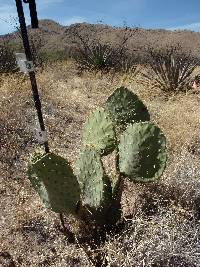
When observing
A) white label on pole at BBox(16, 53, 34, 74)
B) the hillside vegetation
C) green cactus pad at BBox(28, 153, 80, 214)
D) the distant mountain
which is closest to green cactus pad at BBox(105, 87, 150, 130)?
the hillside vegetation

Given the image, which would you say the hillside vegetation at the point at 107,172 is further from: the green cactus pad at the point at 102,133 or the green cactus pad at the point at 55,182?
the green cactus pad at the point at 102,133

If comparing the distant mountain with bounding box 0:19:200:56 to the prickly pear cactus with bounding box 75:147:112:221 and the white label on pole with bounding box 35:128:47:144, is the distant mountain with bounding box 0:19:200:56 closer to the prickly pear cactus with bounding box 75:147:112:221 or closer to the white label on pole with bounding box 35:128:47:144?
the white label on pole with bounding box 35:128:47:144

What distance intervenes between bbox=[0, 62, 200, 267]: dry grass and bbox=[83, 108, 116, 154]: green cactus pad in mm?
649

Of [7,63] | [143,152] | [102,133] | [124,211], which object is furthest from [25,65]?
[7,63]

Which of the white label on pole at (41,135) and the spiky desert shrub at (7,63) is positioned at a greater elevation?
the white label on pole at (41,135)

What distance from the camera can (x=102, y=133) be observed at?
16.3ft

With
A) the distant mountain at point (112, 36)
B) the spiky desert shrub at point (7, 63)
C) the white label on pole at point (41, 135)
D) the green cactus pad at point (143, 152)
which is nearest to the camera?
the green cactus pad at point (143, 152)

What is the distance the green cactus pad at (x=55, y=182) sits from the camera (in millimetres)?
4203

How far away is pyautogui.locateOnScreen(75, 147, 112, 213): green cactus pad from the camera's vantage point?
440 centimetres

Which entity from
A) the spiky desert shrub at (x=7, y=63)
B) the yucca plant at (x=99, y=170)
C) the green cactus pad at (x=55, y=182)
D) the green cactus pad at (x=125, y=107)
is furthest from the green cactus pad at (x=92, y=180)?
the spiky desert shrub at (x=7, y=63)

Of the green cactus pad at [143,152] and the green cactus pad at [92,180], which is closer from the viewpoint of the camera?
the green cactus pad at [92,180]

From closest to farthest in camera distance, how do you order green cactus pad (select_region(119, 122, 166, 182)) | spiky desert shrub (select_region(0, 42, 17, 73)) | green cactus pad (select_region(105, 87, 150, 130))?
green cactus pad (select_region(119, 122, 166, 182)) → green cactus pad (select_region(105, 87, 150, 130)) → spiky desert shrub (select_region(0, 42, 17, 73))

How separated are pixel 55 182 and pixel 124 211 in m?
1.15

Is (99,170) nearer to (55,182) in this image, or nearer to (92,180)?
(92,180)
